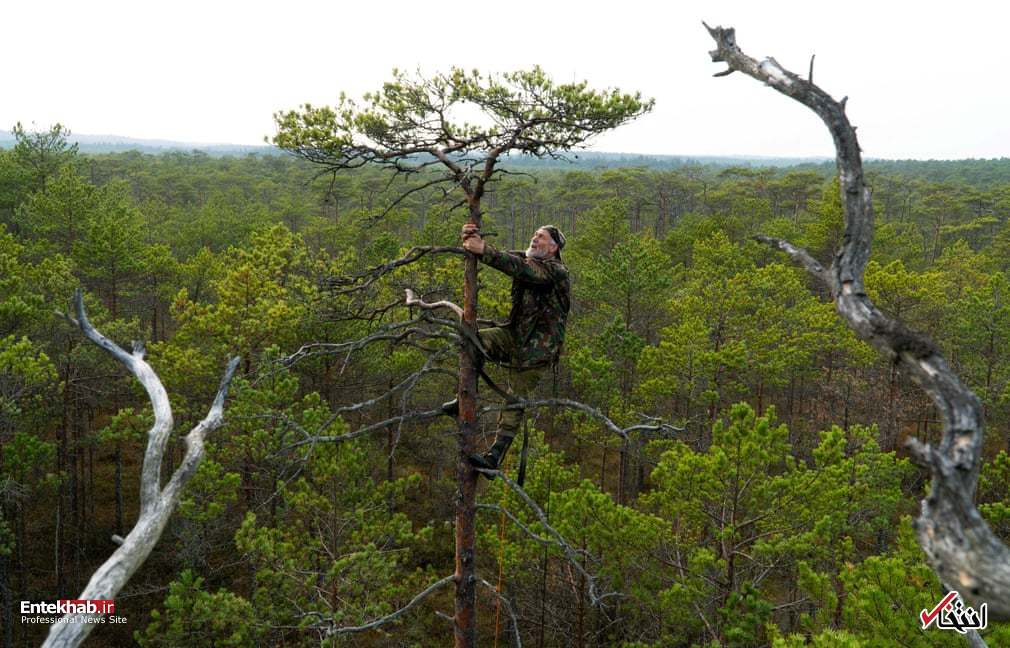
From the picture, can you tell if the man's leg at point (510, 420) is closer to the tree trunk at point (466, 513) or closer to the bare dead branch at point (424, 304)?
the tree trunk at point (466, 513)

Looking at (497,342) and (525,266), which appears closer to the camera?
(525,266)

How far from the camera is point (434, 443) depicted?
55.4 feet

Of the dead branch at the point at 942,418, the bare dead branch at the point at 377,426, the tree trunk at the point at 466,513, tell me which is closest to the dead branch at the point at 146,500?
the bare dead branch at the point at 377,426

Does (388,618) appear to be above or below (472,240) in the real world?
below

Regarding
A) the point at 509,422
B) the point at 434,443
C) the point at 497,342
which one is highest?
the point at 497,342

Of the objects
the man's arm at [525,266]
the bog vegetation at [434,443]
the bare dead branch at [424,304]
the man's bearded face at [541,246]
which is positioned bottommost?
the bog vegetation at [434,443]

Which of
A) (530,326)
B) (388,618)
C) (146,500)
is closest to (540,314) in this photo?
(530,326)

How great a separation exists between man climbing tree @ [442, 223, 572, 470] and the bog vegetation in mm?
502

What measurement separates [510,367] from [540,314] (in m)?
0.49

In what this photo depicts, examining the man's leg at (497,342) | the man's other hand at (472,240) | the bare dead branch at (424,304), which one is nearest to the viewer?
the man's other hand at (472,240)

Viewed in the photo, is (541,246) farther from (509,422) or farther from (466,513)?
(466,513)

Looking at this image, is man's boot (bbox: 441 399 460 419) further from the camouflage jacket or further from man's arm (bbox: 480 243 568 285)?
man's arm (bbox: 480 243 568 285)

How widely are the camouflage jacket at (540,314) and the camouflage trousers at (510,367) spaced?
0.05 m

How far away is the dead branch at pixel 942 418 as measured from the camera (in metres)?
1.81
